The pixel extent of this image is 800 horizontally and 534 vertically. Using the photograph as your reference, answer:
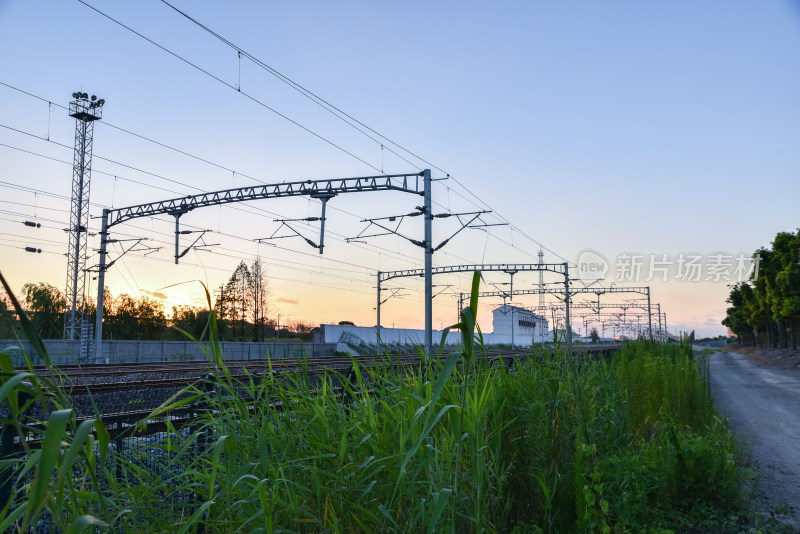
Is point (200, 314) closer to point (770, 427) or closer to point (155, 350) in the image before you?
point (155, 350)

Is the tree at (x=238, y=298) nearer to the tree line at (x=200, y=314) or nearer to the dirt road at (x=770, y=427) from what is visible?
the tree line at (x=200, y=314)

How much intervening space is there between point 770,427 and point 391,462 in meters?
10.7

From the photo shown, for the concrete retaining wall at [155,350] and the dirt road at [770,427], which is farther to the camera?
the concrete retaining wall at [155,350]

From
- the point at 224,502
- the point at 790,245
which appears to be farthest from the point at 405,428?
the point at 790,245

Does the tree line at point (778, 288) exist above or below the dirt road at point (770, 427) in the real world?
above

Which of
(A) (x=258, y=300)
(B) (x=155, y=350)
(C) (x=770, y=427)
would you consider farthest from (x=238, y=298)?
(C) (x=770, y=427)

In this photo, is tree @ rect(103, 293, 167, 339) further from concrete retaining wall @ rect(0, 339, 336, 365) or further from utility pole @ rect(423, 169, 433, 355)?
utility pole @ rect(423, 169, 433, 355)

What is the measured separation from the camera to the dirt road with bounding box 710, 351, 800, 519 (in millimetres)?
6514

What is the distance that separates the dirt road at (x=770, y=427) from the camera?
651 cm

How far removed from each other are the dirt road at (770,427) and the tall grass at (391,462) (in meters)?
0.66

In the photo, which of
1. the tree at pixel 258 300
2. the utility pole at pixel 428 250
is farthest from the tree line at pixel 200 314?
the utility pole at pixel 428 250

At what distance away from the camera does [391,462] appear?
270 centimetres

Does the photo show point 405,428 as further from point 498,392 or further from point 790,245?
point 790,245

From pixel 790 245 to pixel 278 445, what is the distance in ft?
152
